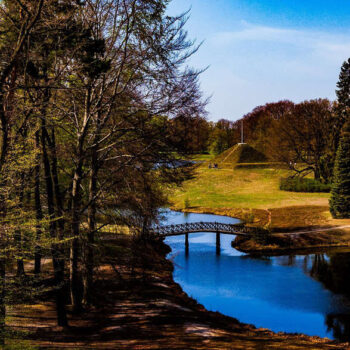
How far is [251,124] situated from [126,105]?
109 m

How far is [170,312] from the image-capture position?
18672 mm

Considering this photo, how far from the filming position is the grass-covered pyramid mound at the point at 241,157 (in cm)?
8188

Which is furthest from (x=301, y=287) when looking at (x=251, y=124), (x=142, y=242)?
(x=251, y=124)

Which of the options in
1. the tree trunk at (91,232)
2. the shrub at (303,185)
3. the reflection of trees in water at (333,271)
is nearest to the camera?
the tree trunk at (91,232)

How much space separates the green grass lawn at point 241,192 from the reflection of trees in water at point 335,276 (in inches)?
738

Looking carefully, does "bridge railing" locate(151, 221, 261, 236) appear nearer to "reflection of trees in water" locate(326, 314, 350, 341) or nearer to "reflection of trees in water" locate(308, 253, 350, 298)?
"reflection of trees in water" locate(308, 253, 350, 298)

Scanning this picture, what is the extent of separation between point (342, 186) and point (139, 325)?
3577 centimetres

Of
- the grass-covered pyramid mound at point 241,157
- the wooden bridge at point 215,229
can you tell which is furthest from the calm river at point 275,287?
the grass-covered pyramid mound at point 241,157

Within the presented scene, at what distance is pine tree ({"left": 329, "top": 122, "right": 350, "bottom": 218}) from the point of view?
43406 millimetres

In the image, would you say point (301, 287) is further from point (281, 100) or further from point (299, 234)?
point (281, 100)

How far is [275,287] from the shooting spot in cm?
2644

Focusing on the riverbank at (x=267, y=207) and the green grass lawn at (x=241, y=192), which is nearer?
the riverbank at (x=267, y=207)

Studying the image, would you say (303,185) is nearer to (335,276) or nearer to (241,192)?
(241,192)

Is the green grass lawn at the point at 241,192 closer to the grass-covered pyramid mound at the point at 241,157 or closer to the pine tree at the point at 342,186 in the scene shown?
the grass-covered pyramid mound at the point at 241,157
